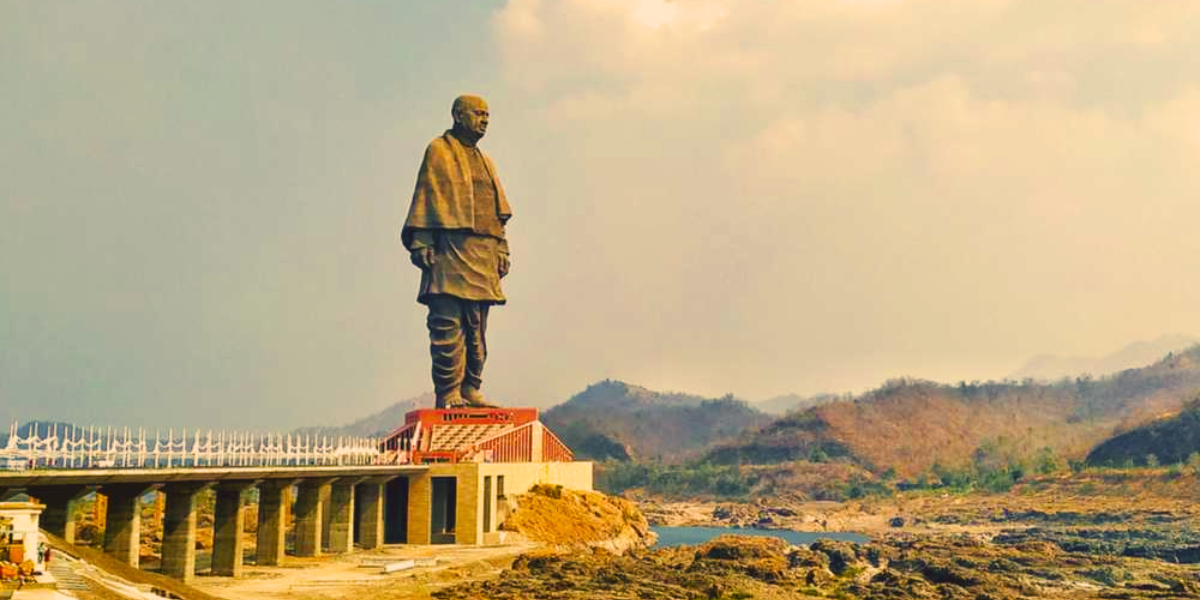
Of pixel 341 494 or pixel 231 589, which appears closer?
A: pixel 231 589

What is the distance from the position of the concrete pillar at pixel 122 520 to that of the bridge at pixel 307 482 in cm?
5

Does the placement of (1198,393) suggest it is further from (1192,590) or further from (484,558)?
(484,558)

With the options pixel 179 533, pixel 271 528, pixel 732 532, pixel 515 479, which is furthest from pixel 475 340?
pixel 732 532

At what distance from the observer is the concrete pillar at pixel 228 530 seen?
6369 cm

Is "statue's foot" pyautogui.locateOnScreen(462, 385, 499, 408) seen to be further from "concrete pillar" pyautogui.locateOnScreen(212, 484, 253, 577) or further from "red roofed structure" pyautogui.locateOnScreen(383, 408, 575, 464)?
"concrete pillar" pyautogui.locateOnScreen(212, 484, 253, 577)

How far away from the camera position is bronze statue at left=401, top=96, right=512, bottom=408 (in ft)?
334

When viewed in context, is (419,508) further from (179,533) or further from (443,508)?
(179,533)

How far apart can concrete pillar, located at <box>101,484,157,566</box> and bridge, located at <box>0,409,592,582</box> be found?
45 millimetres

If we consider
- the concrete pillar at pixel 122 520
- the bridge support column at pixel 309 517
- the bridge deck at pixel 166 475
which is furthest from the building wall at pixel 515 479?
the concrete pillar at pixel 122 520

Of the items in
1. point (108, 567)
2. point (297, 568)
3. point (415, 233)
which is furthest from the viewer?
point (415, 233)

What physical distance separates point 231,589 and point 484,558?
19.4 metres

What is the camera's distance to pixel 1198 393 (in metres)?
191

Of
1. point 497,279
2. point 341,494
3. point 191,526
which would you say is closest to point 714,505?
point 497,279

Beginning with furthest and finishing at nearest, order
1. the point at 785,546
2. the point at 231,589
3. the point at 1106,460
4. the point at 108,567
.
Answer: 1. the point at 1106,460
2. the point at 785,546
3. the point at 231,589
4. the point at 108,567
